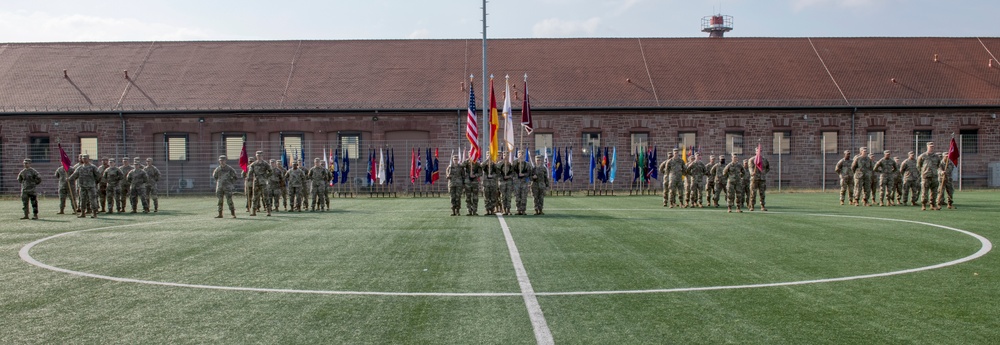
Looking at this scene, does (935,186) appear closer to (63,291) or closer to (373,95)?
(63,291)

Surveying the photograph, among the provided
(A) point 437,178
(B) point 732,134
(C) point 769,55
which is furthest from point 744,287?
(C) point 769,55

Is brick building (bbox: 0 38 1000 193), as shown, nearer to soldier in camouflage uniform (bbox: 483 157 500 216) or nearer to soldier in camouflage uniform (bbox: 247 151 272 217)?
soldier in camouflage uniform (bbox: 247 151 272 217)

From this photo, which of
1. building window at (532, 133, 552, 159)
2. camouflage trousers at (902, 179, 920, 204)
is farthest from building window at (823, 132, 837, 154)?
camouflage trousers at (902, 179, 920, 204)

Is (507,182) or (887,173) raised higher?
(887,173)

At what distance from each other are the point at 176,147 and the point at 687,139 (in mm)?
24229

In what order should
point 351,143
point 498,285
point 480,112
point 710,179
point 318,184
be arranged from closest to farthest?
point 498,285 → point 318,184 → point 710,179 → point 351,143 → point 480,112

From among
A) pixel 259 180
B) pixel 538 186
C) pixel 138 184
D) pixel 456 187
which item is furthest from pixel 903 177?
pixel 138 184

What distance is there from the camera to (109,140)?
126ft

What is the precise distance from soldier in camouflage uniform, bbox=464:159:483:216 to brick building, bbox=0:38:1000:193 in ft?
53.5

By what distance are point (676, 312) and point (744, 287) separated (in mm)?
1674

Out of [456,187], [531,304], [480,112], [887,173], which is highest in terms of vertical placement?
[480,112]

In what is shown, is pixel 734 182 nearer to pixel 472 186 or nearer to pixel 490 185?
pixel 490 185

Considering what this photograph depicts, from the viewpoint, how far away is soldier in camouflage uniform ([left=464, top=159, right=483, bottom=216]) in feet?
66.8

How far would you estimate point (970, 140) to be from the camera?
3888 cm
